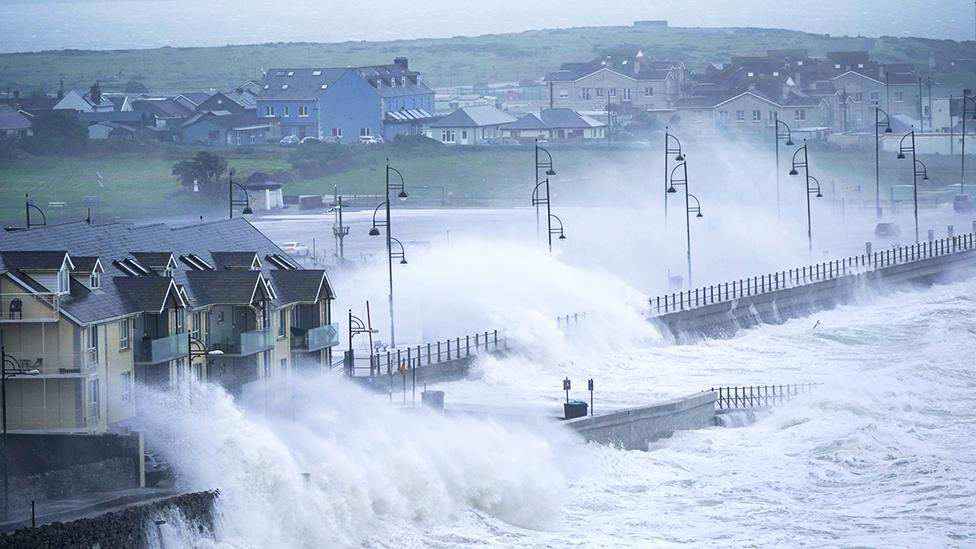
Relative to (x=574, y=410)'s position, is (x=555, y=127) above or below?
above

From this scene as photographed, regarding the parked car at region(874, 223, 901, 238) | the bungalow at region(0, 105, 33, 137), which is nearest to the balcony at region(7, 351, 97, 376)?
the bungalow at region(0, 105, 33, 137)

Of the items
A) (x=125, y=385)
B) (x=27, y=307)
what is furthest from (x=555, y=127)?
(x=27, y=307)

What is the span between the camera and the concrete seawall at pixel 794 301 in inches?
2565

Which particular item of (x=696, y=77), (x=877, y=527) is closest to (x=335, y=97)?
(x=696, y=77)

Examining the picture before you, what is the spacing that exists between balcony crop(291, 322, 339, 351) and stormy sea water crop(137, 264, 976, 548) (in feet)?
2.80

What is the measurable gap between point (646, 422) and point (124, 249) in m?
12.8

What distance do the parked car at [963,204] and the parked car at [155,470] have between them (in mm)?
78811

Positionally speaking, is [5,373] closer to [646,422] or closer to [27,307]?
[27,307]

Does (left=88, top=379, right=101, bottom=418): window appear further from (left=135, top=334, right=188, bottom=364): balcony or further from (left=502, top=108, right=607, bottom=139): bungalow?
(left=502, top=108, right=607, bottom=139): bungalow

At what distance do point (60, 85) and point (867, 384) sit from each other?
68513 mm

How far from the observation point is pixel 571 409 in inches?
1715

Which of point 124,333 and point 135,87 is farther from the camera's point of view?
point 135,87

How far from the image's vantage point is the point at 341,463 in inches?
1401

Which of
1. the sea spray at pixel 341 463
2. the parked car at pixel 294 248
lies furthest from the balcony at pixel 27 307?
the parked car at pixel 294 248
